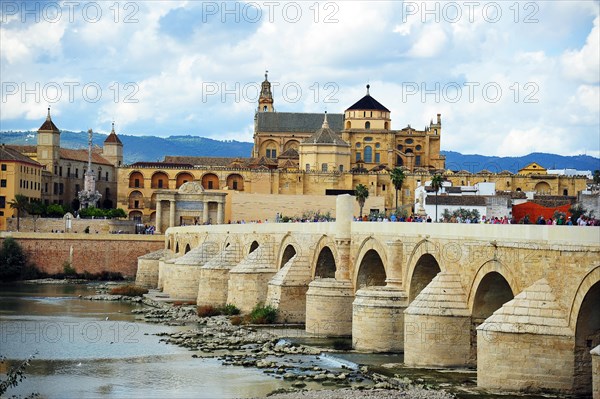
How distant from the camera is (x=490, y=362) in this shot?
2677 cm

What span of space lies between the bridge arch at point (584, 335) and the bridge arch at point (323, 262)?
19.2m

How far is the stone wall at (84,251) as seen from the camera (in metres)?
77.0

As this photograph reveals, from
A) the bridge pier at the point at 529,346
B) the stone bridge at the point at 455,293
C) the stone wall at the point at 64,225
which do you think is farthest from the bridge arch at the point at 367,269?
the stone wall at the point at 64,225

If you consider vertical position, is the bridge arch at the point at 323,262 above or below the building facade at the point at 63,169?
below

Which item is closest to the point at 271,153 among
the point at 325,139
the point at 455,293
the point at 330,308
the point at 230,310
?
the point at 325,139

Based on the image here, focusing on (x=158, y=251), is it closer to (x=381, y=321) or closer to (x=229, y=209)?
(x=229, y=209)

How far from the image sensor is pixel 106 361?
35.6 meters

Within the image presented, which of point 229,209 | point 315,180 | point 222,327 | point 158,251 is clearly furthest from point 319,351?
point 315,180

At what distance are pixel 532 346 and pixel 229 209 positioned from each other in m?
69.9

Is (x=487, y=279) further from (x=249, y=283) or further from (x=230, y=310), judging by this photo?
(x=230, y=310)

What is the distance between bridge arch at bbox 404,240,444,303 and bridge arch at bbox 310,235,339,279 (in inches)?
360

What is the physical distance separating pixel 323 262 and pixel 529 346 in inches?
766

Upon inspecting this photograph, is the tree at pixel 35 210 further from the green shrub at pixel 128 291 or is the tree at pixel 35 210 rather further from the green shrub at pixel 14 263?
the green shrub at pixel 128 291

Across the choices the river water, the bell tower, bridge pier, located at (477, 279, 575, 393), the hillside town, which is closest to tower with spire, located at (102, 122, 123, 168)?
the hillside town
